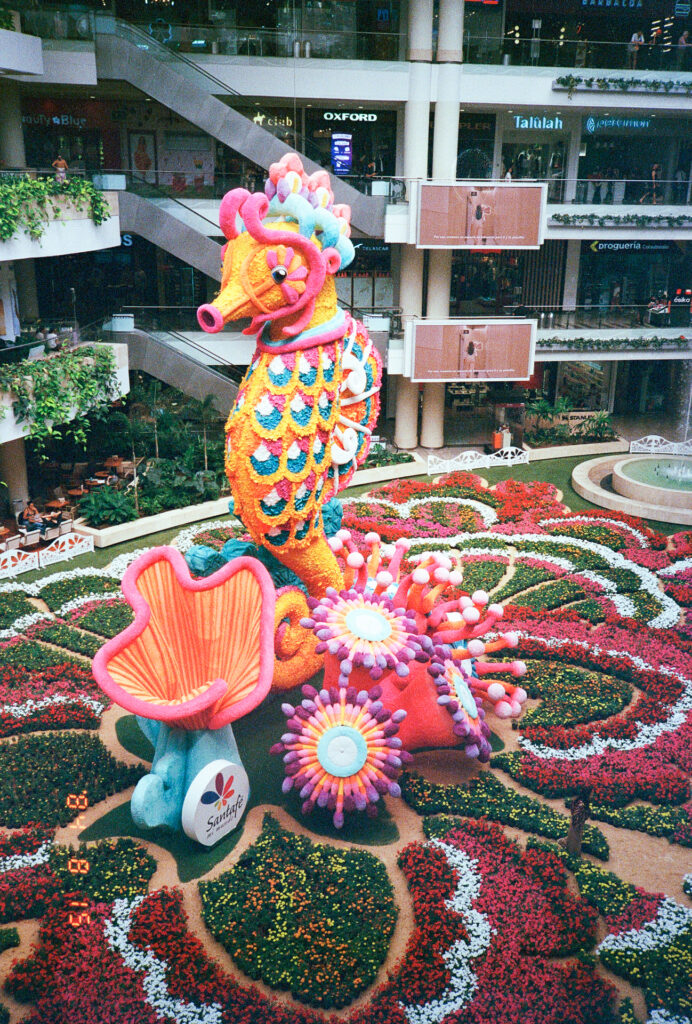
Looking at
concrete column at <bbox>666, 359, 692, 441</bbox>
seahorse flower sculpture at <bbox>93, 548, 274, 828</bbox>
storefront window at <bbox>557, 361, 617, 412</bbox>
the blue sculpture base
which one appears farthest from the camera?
storefront window at <bbox>557, 361, 617, 412</bbox>

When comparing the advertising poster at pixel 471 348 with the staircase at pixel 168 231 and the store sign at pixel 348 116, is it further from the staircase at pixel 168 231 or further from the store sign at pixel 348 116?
the store sign at pixel 348 116

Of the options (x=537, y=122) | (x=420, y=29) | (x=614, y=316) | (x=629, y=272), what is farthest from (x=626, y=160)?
(x=420, y=29)

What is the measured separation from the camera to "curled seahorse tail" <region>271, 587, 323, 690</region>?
437 inches

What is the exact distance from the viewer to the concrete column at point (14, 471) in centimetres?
1941

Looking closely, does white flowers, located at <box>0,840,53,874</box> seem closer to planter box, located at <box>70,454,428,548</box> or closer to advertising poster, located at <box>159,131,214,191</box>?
planter box, located at <box>70,454,428,548</box>

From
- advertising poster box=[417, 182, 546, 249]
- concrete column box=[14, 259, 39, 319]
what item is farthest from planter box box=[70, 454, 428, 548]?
advertising poster box=[417, 182, 546, 249]

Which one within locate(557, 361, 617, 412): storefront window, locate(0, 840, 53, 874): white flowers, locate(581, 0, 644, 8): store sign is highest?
locate(581, 0, 644, 8): store sign

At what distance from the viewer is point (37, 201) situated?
17.7m

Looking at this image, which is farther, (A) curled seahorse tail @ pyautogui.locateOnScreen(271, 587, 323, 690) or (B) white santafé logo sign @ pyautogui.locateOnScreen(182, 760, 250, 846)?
(A) curled seahorse tail @ pyautogui.locateOnScreen(271, 587, 323, 690)

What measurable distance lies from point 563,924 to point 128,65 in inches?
802

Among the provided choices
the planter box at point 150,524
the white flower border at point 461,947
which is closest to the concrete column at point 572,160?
the planter box at point 150,524

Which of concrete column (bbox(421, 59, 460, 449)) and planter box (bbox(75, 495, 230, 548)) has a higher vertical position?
concrete column (bbox(421, 59, 460, 449))

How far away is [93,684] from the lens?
1330cm

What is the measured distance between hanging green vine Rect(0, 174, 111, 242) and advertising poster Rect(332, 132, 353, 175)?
743 cm
